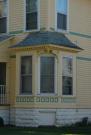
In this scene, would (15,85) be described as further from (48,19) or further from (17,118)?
(48,19)

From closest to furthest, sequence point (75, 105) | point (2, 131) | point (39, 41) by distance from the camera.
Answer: point (2, 131) < point (39, 41) < point (75, 105)

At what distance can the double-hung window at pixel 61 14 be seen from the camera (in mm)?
26828

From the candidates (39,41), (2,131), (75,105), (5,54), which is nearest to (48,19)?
(39,41)

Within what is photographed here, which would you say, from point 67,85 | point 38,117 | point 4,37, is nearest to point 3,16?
point 4,37

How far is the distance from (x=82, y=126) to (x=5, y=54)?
6089mm

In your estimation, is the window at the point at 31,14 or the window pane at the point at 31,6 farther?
the window pane at the point at 31,6

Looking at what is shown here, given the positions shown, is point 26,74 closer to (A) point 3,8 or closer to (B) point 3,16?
(B) point 3,16

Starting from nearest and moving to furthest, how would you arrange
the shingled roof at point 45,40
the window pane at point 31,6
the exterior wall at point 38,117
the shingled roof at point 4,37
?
the shingled roof at point 45,40 < the exterior wall at point 38,117 < the window pane at point 31,6 < the shingled roof at point 4,37

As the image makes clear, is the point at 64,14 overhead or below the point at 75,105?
overhead

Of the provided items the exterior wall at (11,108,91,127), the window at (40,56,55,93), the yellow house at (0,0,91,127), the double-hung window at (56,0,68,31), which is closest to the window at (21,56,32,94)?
the yellow house at (0,0,91,127)

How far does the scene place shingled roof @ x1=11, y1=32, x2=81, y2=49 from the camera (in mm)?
25133

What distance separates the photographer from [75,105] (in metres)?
26.9

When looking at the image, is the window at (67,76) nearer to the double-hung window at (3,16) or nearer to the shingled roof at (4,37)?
the shingled roof at (4,37)

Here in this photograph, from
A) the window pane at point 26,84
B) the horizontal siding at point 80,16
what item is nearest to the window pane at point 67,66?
the window pane at point 26,84
